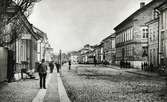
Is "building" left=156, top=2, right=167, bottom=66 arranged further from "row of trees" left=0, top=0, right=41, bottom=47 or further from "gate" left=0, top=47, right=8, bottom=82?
"gate" left=0, top=47, right=8, bottom=82

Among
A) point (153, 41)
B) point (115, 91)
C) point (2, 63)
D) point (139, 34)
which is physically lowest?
point (115, 91)

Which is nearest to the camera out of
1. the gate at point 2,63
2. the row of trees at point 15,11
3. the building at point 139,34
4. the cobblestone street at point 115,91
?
the cobblestone street at point 115,91

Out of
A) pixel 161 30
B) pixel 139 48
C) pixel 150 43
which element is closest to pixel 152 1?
pixel 139 48

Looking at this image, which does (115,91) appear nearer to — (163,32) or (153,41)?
(163,32)

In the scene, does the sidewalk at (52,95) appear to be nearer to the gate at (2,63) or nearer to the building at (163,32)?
the gate at (2,63)

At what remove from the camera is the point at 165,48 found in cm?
3819

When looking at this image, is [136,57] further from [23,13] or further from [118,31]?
[23,13]

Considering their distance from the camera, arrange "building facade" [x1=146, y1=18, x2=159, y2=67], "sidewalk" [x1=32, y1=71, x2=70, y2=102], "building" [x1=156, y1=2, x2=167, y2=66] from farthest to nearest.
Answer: "building facade" [x1=146, y1=18, x2=159, y2=67] → "building" [x1=156, y1=2, x2=167, y2=66] → "sidewalk" [x1=32, y1=71, x2=70, y2=102]

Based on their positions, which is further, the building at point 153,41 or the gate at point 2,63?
the building at point 153,41

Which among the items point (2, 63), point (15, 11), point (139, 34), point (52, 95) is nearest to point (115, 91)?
point (52, 95)

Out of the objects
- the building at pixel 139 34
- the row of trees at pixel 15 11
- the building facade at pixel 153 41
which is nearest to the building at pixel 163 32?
the building facade at pixel 153 41

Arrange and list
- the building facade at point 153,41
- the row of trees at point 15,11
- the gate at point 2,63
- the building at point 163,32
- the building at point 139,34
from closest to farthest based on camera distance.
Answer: the row of trees at point 15,11 → the gate at point 2,63 → the building at point 163,32 → the building facade at point 153,41 → the building at point 139,34

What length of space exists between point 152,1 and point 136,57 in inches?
416

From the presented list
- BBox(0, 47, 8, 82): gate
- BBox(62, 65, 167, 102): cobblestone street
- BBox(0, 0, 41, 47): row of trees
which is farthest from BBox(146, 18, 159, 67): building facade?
BBox(0, 47, 8, 82): gate
